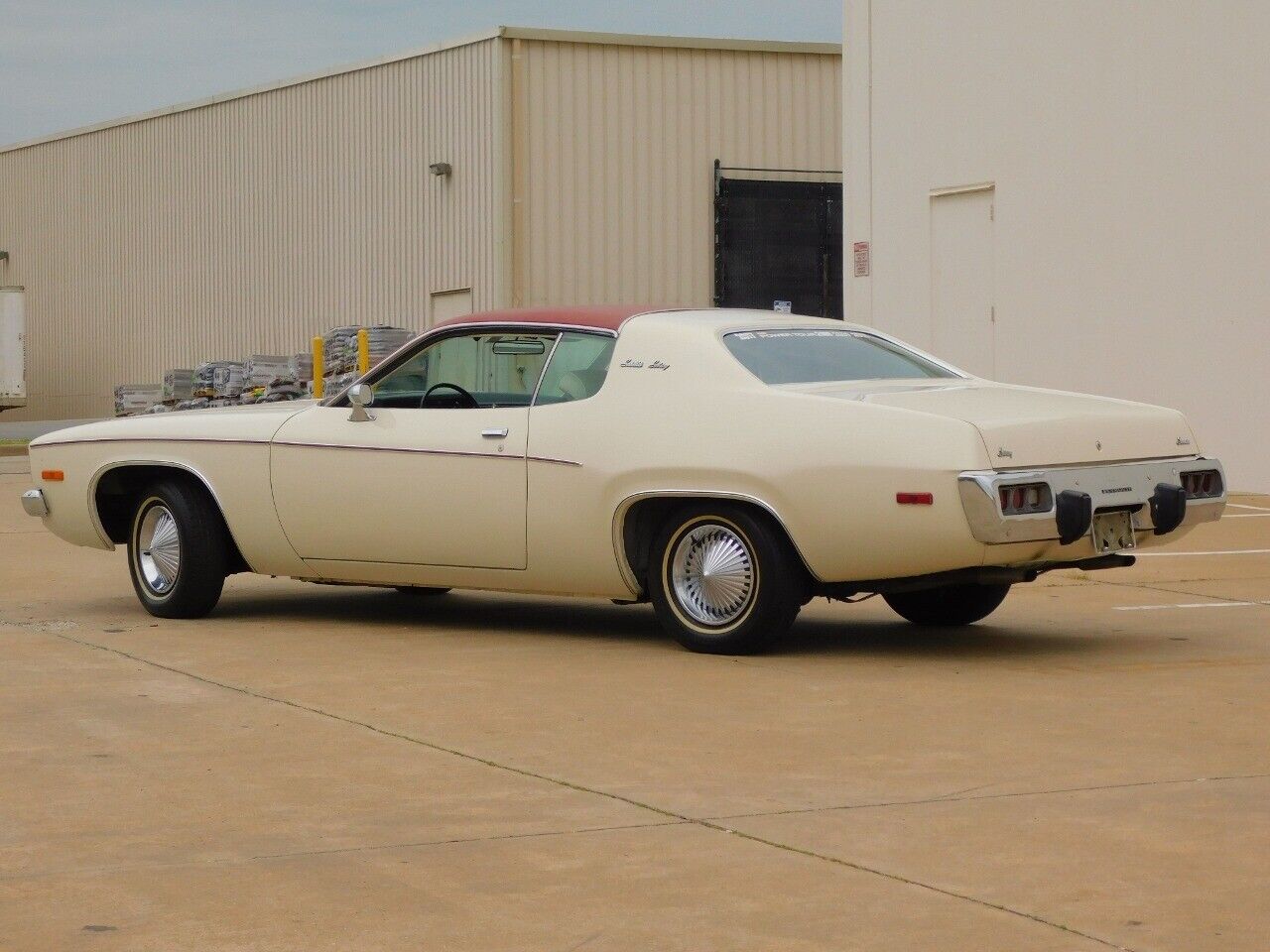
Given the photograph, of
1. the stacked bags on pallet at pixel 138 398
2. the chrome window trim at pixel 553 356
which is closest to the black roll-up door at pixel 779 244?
the stacked bags on pallet at pixel 138 398

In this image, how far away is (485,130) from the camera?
27.0m

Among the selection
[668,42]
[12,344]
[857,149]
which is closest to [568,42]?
[668,42]

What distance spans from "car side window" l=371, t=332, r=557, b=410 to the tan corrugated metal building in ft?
58.8

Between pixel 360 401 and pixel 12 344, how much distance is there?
92.1ft

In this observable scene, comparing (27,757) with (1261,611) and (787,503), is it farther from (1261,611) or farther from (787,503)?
(1261,611)

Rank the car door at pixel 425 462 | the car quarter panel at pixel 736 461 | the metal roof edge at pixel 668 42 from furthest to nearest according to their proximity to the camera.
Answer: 1. the metal roof edge at pixel 668 42
2. the car door at pixel 425 462
3. the car quarter panel at pixel 736 461

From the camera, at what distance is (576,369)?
27.0 feet

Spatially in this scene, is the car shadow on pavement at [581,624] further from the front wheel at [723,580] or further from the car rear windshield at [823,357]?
the car rear windshield at [823,357]

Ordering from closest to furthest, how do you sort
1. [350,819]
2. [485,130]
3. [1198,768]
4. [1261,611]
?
[350,819] → [1198,768] → [1261,611] → [485,130]

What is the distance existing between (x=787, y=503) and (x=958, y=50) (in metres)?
13.1

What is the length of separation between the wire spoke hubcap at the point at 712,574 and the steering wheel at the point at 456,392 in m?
1.24

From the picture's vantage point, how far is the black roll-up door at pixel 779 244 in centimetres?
2838

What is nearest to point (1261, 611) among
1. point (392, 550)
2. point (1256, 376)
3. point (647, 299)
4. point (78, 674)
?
point (392, 550)

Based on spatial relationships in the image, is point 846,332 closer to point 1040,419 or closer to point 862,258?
point 1040,419
